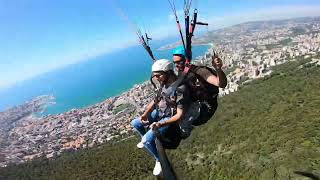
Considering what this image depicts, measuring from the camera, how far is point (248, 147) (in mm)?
31734

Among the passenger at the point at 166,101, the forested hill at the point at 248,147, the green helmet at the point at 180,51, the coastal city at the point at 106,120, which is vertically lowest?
the coastal city at the point at 106,120

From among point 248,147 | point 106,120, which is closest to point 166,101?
point 248,147

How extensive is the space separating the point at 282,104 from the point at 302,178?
17.6m

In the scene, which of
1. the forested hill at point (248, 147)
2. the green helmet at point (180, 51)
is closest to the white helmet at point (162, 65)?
the green helmet at point (180, 51)

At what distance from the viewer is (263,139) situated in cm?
3111

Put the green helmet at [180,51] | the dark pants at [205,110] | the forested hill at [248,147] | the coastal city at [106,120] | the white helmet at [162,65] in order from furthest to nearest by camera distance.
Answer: the coastal city at [106,120], the forested hill at [248,147], the dark pants at [205,110], the green helmet at [180,51], the white helmet at [162,65]

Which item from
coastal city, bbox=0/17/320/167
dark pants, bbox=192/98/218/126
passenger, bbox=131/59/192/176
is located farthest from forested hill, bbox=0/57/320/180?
passenger, bbox=131/59/192/176

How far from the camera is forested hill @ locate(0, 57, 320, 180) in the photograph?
26725 millimetres

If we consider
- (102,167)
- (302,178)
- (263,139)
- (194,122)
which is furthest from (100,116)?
(194,122)

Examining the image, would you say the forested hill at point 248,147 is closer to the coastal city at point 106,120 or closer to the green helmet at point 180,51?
the coastal city at point 106,120

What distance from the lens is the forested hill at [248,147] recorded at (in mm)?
26725

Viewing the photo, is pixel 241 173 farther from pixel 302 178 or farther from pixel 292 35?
pixel 292 35

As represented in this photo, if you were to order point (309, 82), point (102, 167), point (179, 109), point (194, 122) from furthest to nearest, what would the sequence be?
point (309, 82), point (102, 167), point (194, 122), point (179, 109)

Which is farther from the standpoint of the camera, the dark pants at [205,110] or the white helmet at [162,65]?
the dark pants at [205,110]
